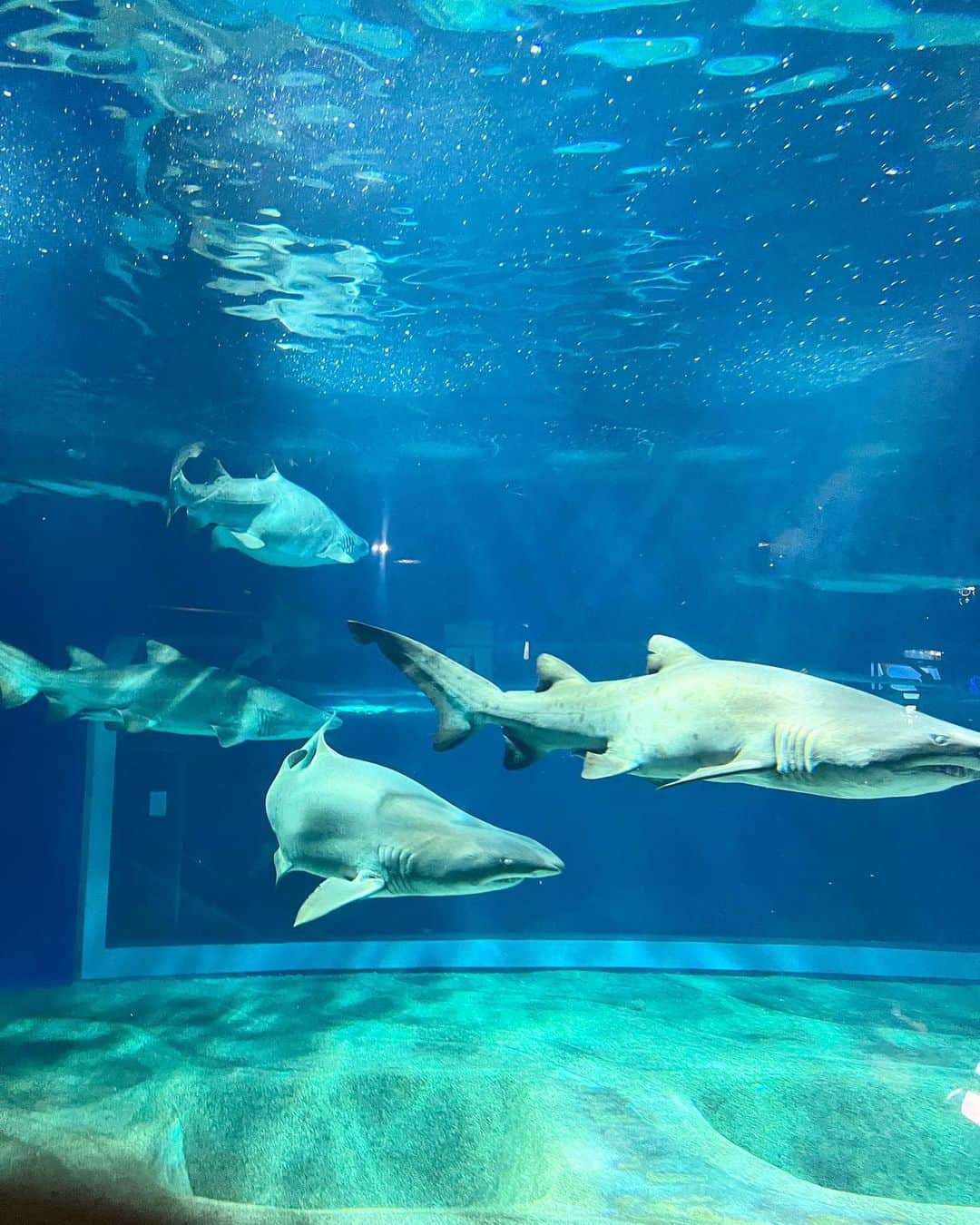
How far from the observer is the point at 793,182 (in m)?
7.28

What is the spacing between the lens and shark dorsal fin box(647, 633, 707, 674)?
12.8 ft

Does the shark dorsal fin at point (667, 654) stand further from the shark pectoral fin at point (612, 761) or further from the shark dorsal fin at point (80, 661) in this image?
the shark dorsal fin at point (80, 661)

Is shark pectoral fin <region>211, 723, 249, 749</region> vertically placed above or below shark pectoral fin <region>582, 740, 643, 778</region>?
above

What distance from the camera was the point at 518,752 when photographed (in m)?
4.07

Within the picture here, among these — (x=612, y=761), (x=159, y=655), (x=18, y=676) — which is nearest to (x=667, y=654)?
(x=612, y=761)

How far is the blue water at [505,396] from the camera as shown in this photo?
615cm

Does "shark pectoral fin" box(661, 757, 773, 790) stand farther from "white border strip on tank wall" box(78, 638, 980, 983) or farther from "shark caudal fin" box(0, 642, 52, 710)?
"white border strip on tank wall" box(78, 638, 980, 983)

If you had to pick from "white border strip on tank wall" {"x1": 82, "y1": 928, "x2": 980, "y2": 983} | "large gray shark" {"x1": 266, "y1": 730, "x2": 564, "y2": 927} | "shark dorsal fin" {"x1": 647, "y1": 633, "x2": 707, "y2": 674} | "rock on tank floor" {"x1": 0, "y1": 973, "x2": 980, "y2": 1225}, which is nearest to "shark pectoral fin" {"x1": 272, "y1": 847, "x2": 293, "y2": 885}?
"large gray shark" {"x1": 266, "y1": 730, "x2": 564, "y2": 927}

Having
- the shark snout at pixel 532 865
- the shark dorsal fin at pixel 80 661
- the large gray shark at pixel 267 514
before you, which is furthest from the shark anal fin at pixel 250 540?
the shark snout at pixel 532 865

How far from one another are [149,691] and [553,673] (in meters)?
5.69

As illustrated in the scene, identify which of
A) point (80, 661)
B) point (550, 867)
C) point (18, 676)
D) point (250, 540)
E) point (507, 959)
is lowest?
point (507, 959)

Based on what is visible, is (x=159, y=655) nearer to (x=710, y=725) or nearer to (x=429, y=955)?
(x=429, y=955)

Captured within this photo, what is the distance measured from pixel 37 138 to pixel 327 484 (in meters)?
8.96

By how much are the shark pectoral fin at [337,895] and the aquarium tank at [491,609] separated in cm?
3
